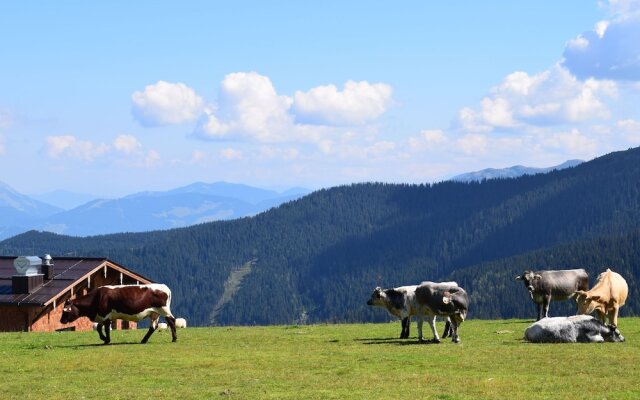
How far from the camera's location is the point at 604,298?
3334cm

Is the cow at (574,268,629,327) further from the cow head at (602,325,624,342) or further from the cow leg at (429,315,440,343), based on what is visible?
the cow leg at (429,315,440,343)

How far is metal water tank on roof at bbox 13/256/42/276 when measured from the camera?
58.0 m

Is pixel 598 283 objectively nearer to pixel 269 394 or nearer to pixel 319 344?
pixel 319 344

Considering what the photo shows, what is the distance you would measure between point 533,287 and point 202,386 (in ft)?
76.3

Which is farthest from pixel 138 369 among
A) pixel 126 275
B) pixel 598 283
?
pixel 126 275

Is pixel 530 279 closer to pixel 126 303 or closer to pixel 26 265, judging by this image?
pixel 126 303

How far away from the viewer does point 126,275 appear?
67.5 m

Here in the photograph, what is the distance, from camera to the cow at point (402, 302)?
110ft

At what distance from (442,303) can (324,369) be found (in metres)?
7.63

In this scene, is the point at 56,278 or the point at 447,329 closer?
the point at 447,329

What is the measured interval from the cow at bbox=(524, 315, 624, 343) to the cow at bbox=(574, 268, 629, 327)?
237 centimetres

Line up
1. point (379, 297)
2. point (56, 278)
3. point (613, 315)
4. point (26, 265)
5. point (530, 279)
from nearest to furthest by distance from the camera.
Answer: point (613, 315) < point (379, 297) < point (530, 279) < point (26, 265) < point (56, 278)

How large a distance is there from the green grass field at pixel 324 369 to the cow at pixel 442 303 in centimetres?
86

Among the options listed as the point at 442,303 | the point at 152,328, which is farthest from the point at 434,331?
the point at 152,328
